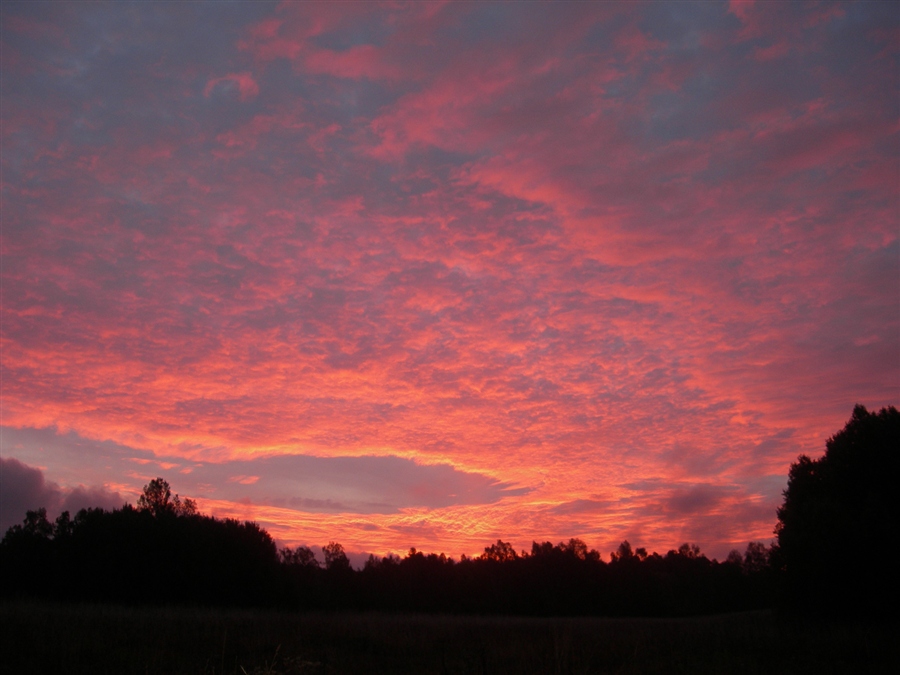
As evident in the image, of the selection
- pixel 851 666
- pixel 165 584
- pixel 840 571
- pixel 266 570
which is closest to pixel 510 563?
pixel 266 570

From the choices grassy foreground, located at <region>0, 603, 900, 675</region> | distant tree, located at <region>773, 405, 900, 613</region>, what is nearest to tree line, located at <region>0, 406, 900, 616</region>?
distant tree, located at <region>773, 405, 900, 613</region>

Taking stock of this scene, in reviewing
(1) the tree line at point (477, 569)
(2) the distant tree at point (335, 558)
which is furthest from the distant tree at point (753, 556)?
(2) the distant tree at point (335, 558)

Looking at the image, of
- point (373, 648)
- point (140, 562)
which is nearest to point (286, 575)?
Answer: point (140, 562)

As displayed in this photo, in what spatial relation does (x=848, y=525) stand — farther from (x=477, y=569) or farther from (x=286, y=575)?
(x=477, y=569)

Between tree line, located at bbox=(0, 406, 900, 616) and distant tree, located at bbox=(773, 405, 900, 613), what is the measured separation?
0.06 metres

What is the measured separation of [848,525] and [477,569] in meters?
49.2

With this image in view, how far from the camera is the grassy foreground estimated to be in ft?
48.5

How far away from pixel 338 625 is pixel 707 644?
46.3ft

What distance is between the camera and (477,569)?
68.3m

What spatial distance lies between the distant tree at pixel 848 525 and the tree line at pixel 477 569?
6 cm

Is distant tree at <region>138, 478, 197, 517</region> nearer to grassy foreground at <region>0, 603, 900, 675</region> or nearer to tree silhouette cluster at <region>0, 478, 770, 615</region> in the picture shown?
tree silhouette cluster at <region>0, 478, 770, 615</region>

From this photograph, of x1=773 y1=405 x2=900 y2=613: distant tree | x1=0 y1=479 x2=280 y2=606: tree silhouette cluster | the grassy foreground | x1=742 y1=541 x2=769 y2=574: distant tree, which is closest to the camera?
the grassy foreground

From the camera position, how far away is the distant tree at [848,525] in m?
24.5

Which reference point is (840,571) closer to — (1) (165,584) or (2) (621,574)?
(1) (165,584)
